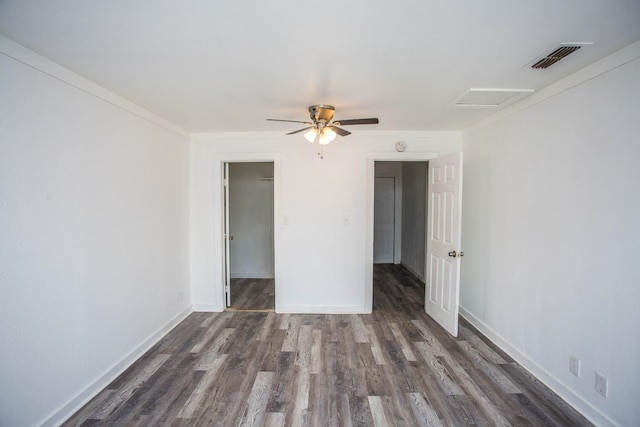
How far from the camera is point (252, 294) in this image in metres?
4.46

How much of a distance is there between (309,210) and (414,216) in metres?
2.90

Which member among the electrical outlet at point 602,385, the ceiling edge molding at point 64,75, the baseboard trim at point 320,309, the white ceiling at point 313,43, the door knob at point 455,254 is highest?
the white ceiling at point 313,43

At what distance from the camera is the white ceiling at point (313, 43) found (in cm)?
131

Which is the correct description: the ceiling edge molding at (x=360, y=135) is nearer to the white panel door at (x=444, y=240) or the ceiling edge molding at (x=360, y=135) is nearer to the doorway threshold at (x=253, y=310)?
the white panel door at (x=444, y=240)

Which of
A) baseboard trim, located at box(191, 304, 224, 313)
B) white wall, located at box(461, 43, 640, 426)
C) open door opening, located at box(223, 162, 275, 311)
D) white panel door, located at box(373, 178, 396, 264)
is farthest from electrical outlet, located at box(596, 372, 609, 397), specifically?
white panel door, located at box(373, 178, 396, 264)

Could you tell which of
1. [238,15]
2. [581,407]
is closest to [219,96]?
[238,15]

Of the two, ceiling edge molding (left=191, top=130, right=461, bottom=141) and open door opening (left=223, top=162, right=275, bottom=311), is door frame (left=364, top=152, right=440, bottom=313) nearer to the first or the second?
ceiling edge molding (left=191, top=130, right=461, bottom=141)

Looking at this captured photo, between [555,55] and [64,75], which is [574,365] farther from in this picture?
[64,75]

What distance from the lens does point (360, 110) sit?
275cm

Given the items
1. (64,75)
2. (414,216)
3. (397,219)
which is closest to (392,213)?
(397,219)

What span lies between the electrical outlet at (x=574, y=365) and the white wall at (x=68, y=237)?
349cm

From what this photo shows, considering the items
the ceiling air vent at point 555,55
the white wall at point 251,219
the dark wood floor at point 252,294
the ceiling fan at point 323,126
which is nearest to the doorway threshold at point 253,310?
the dark wood floor at point 252,294

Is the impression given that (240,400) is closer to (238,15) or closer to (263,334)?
(263,334)

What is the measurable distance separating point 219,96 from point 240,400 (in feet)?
7.85
